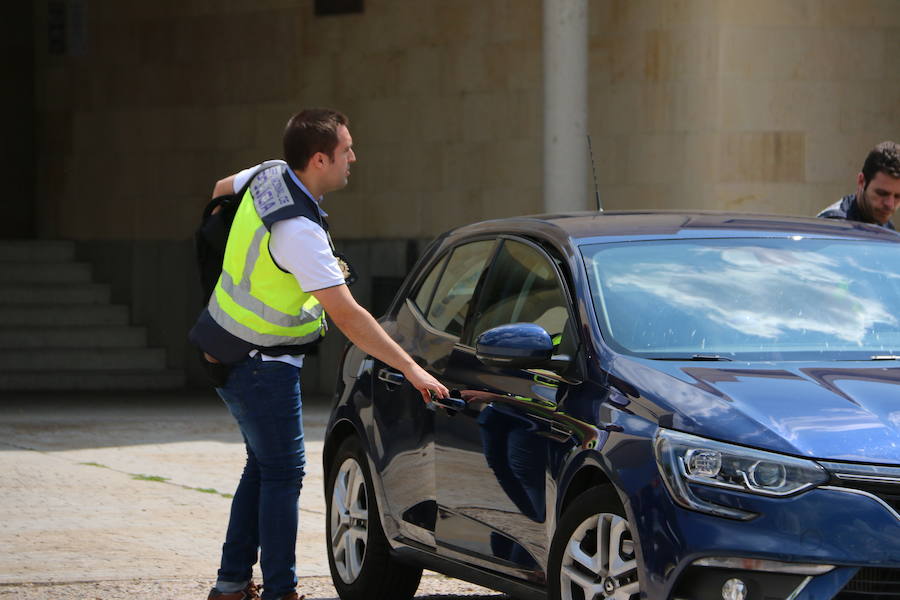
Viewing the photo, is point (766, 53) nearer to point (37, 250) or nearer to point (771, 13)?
point (771, 13)

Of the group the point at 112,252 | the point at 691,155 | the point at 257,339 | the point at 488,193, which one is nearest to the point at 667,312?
the point at 257,339

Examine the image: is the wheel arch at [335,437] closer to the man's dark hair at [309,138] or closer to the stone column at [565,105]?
the man's dark hair at [309,138]

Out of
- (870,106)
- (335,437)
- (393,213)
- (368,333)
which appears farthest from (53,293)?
(368,333)

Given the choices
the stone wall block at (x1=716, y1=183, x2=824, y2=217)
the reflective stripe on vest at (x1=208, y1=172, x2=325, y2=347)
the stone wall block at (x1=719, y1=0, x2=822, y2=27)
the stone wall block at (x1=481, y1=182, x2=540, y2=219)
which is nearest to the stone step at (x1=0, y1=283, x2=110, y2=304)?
the stone wall block at (x1=481, y1=182, x2=540, y2=219)

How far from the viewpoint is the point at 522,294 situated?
246 inches

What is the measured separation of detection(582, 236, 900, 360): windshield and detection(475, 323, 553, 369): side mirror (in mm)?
202

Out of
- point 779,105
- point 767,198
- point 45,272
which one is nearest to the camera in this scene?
point 767,198

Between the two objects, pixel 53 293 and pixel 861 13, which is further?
pixel 53 293

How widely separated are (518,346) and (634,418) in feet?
2.18

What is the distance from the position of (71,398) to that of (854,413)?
42.9ft

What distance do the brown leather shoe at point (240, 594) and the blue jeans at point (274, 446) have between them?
26cm

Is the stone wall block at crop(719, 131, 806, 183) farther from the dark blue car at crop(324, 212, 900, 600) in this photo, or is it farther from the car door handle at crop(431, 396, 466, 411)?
the car door handle at crop(431, 396, 466, 411)

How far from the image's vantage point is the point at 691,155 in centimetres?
1513

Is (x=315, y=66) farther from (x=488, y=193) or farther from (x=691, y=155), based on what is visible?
(x=691, y=155)
